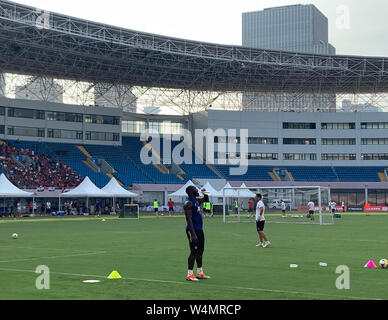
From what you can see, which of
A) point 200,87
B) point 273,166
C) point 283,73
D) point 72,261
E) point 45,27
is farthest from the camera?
point 273,166

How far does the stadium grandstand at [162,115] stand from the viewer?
7481 cm

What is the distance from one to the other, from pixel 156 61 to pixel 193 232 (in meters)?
68.7

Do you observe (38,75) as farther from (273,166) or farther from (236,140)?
(273,166)

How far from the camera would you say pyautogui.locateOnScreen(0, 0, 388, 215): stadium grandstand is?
74.8m

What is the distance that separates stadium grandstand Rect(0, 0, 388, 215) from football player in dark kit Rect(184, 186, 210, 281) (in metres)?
53.4

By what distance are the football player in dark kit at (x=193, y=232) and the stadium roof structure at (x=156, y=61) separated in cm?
5258

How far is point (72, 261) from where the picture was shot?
1856 centimetres

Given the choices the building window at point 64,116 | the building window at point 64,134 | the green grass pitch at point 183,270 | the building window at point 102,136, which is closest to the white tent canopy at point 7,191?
the green grass pitch at point 183,270

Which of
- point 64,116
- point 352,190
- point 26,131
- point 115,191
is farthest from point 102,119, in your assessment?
point 352,190

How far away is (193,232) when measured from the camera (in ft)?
46.9

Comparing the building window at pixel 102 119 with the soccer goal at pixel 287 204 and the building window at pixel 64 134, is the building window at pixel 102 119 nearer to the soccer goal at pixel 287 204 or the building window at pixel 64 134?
the building window at pixel 64 134

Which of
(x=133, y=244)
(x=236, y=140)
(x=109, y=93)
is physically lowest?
(x=133, y=244)
